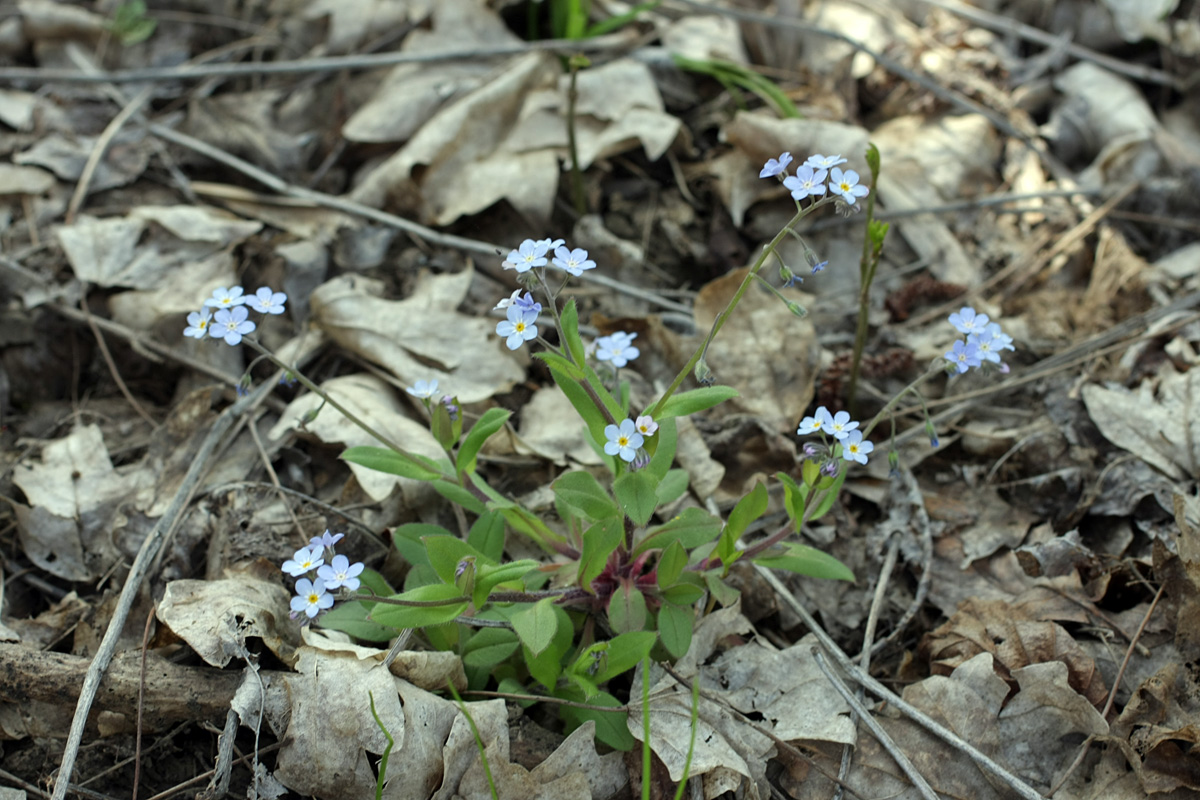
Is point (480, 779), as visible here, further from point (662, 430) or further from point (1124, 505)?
point (1124, 505)

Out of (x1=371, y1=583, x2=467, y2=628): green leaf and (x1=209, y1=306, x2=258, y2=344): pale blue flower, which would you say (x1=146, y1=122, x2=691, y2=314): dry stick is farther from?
(x1=371, y1=583, x2=467, y2=628): green leaf

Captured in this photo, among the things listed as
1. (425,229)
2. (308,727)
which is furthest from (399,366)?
(308,727)

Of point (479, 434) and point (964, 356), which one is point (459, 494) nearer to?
point (479, 434)

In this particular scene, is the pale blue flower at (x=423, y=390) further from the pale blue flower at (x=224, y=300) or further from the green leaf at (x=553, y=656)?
the green leaf at (x=553, y=656)

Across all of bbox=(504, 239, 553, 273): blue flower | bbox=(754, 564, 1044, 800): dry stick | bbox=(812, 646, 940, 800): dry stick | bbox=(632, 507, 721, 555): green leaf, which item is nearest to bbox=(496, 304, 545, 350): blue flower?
bbox=(504, 239, 553, 273): blue flower

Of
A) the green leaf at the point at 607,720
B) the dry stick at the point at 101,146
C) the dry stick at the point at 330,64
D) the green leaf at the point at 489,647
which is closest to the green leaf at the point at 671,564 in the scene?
the green leaf at the point at 607,720

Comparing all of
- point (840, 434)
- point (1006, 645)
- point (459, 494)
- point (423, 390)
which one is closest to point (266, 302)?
point (423, 390)

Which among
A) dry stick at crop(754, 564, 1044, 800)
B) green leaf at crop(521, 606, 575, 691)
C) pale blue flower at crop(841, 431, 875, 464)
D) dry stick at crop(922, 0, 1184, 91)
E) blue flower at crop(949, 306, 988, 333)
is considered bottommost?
dry stick at crop(754, 564, 1044, 800)
